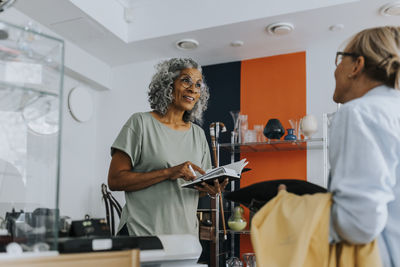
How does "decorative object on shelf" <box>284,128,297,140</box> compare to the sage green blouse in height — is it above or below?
above

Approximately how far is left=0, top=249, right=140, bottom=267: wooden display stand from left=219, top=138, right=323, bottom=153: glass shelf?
293 cm

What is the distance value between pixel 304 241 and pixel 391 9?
9.86 ft

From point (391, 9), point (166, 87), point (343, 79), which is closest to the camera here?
point (343, 79)

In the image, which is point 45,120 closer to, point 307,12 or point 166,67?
point 166,67

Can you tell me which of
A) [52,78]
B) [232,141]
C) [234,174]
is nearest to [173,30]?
[232,141]

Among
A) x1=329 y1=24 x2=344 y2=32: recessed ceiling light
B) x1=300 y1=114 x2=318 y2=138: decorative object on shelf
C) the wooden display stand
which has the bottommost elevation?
the wooden display stand

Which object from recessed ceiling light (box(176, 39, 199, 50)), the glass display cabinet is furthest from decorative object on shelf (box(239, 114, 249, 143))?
the glass display cabinet

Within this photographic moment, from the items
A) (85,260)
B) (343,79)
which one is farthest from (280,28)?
(85,260)

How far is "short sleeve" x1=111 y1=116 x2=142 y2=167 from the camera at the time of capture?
1860 millimetres

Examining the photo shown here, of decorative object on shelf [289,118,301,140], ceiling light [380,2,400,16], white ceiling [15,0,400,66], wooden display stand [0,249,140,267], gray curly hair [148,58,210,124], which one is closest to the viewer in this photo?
wooden display stand [0,249,140,267]

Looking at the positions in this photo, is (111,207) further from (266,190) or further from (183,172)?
(266,190)

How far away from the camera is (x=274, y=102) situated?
14.2 ft

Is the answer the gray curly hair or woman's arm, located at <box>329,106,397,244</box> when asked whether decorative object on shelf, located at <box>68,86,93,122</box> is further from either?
woman's arm, located at <box>329,106,397,244</box>

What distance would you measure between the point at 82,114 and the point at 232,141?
160cm
